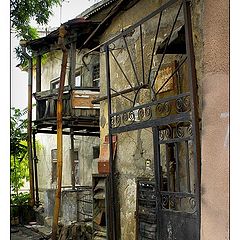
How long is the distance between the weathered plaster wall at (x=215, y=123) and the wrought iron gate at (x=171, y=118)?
0.36 m

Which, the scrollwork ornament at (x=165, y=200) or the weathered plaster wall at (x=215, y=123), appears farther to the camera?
the scrollwork ornament at (x=165, y=200)

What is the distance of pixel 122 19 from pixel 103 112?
33.8 inches

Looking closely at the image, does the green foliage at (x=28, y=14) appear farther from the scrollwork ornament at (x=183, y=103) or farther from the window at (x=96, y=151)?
the window at (x=96, y=151)

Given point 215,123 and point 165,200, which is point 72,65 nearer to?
point 165,200

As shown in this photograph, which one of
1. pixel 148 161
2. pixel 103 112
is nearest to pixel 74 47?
pixel 103 112

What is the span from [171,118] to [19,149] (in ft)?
2.45

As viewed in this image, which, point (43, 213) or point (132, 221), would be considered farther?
point (132, 221)

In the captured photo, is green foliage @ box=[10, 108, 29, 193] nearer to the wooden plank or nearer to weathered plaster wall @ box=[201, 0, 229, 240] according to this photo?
weathered plaster wall @ box=[201, 0, 229, 240]

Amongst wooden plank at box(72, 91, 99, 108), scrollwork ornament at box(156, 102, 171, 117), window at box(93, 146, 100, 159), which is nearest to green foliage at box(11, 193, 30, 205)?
scrollwork ornament at box(156, 102, 171, 117)

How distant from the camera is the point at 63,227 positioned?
11.9 ft

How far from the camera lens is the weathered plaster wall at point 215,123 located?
4.75 ft

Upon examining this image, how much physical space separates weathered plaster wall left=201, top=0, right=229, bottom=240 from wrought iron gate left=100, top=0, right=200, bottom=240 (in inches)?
14.3

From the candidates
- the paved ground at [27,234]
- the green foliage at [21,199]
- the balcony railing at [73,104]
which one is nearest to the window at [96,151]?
the balcony railing at [73,104]
